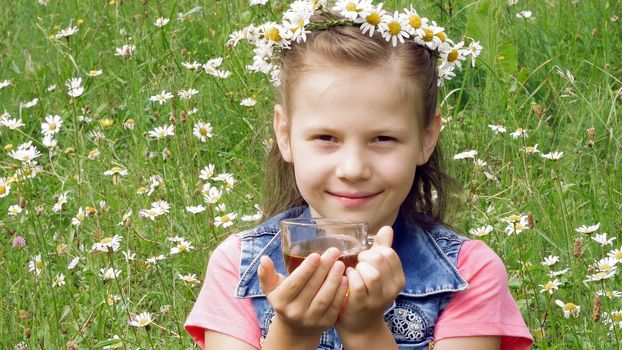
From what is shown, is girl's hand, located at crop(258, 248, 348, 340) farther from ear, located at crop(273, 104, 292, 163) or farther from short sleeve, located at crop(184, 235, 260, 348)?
ear, located at crop(273, 104, 292, 163)

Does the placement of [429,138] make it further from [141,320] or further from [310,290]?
[141,320]

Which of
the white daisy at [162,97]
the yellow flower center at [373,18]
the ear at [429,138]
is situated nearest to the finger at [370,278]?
the ear at [429,138]

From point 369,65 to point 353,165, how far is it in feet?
0.72

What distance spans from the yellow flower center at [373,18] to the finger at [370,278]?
658 mm

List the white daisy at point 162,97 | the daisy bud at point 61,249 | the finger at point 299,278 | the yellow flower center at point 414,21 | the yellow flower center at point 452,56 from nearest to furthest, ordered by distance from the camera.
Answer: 1. the finger at point 299,278
2. the yellow flower center at point 414,21
3. the yellow flower center at point 452,56
4. the daisy bud at point 61,249
5. the white daisy at point 162,97

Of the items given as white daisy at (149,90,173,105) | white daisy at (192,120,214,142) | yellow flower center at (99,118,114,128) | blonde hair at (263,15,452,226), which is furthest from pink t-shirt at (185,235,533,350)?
yellow flower center at (99,118,114,128)

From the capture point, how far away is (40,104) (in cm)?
474

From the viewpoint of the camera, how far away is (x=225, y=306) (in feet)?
8.48

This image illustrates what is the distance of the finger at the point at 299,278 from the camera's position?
2.00 m

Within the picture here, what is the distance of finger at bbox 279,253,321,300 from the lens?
200 centimetres

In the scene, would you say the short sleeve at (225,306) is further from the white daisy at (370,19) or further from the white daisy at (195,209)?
the white daisy at (195,209)

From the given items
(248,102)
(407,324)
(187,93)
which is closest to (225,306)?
(407,324)

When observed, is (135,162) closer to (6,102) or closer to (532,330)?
(6,102)

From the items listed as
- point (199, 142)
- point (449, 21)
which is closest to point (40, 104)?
point (199, 142)
